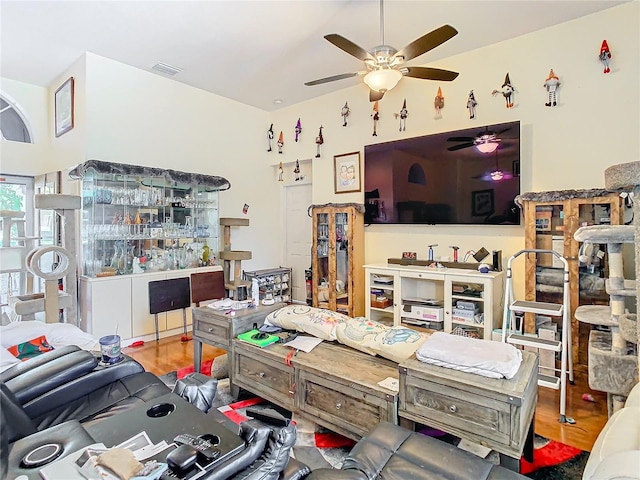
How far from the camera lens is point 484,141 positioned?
3703 millimetres

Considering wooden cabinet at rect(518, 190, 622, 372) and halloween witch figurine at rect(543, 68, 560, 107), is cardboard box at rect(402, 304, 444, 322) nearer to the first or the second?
wooden cabinet at rect(518, 190, 622, 372)

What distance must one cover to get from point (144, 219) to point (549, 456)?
14.7 ft

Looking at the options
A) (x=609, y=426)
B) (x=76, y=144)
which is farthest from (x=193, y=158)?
(x=609, y=426)

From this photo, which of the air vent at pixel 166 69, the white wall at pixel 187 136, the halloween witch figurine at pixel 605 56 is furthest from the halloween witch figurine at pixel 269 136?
the halloween witch figurine at pixel 605 56

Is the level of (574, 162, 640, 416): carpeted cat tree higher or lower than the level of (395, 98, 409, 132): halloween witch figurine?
lower

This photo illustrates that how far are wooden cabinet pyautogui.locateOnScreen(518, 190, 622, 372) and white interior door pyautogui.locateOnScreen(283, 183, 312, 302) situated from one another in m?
3.29

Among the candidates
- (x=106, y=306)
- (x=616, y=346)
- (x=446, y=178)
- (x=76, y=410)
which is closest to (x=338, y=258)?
(x=446, y=178)

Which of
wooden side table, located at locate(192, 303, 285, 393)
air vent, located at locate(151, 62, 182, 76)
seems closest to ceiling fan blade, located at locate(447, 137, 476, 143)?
wooden side table, located at locate(192, 303, 285, 393)

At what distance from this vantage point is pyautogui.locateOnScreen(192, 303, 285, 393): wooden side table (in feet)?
8.95

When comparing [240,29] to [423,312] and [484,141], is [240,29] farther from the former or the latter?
[423,312]

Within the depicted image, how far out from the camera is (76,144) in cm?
422

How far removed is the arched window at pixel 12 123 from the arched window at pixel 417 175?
516 cm

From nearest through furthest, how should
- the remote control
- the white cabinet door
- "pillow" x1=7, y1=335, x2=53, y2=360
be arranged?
the remote control, "pillow" x1=7, y1=335, x2=53, y2=360, the white cabinet door

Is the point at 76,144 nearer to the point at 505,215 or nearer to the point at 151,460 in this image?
the point at 151,460
